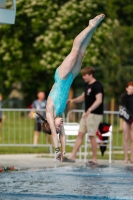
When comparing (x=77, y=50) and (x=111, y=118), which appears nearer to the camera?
(x=77, y=50)

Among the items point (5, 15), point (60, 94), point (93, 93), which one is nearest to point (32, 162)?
point (93, 93)

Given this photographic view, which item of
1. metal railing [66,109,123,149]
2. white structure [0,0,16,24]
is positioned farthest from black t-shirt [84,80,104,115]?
white structure [0,0,16,24]

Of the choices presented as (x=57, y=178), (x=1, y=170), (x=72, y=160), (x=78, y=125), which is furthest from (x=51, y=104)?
(x=78, y=125)

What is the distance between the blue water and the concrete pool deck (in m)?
1.18

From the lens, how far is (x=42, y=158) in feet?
60.8

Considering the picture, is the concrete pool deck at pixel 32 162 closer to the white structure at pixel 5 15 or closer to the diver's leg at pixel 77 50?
the white structure at pixel 5 15

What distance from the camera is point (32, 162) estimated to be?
1711 centimetres

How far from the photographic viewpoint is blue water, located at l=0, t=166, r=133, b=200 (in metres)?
10.4

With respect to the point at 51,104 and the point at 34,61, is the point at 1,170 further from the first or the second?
the point at 34,61

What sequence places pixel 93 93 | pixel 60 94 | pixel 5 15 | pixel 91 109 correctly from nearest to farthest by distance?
pixel 60 94
pixel 5 15
pixel 91 109
pixel 93 93

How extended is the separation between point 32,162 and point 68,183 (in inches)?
195

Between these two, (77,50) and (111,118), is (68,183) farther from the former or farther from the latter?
(111,118)

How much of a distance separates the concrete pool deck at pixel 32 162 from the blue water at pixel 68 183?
1.18 metres

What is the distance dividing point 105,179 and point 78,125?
5.39 m
